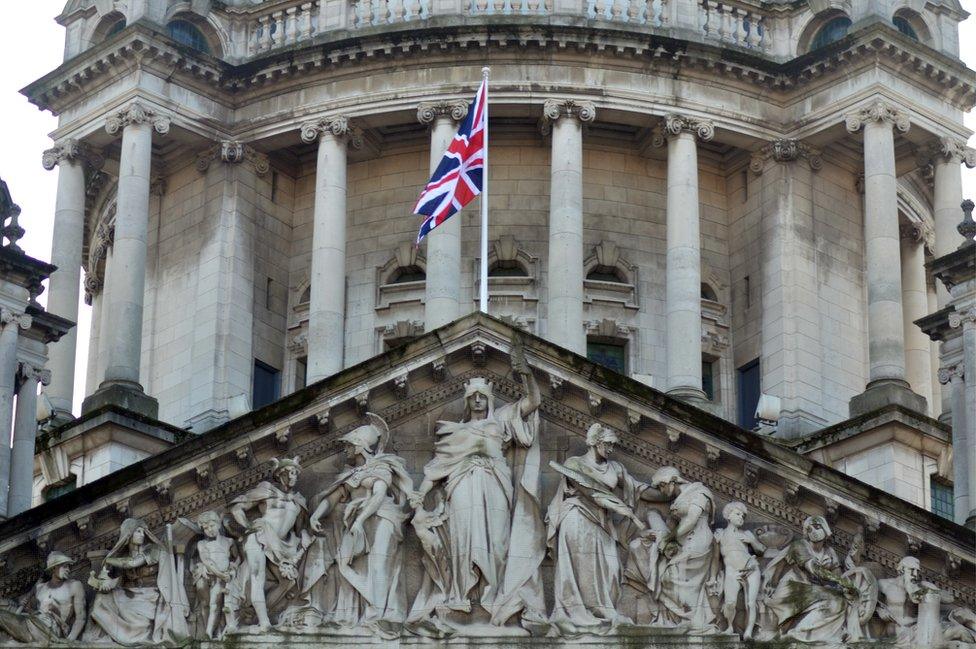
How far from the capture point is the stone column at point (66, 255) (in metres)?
66.8

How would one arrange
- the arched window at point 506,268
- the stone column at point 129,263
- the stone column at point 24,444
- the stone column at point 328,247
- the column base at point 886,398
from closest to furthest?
the stone column at point 24,444 → the column base at point 886,398 → the stone column at point 129,263 → the stone column at point 328,247 → the arched window at point 506,268

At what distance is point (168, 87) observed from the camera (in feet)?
222

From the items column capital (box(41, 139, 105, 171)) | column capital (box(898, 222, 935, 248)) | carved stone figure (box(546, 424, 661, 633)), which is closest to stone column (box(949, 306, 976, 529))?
carved stone figure (box(546, 424, 661, 633))

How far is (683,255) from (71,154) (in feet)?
38.9

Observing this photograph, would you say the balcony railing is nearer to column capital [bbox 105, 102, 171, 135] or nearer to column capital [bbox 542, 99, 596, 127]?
column capital [bbox 542, 99, 596, 127]

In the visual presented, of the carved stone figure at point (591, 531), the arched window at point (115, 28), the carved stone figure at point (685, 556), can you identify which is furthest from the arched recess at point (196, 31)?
the carved stone figure at point (685, 556)

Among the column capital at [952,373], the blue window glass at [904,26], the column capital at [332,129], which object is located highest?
the blue window glass at [904,26]

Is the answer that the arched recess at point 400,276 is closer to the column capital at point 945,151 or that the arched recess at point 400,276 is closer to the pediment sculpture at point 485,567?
the column capital at point 945,151

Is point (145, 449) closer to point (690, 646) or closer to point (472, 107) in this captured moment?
point (472, 107)

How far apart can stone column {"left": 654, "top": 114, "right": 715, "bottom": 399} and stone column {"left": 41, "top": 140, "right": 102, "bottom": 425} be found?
1092 cm

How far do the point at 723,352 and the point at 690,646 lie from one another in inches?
804

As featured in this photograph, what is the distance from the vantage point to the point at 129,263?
65.4m

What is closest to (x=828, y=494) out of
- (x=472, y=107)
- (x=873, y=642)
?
(x=873, y=642)

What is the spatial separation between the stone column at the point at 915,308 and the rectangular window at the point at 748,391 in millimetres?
2946
